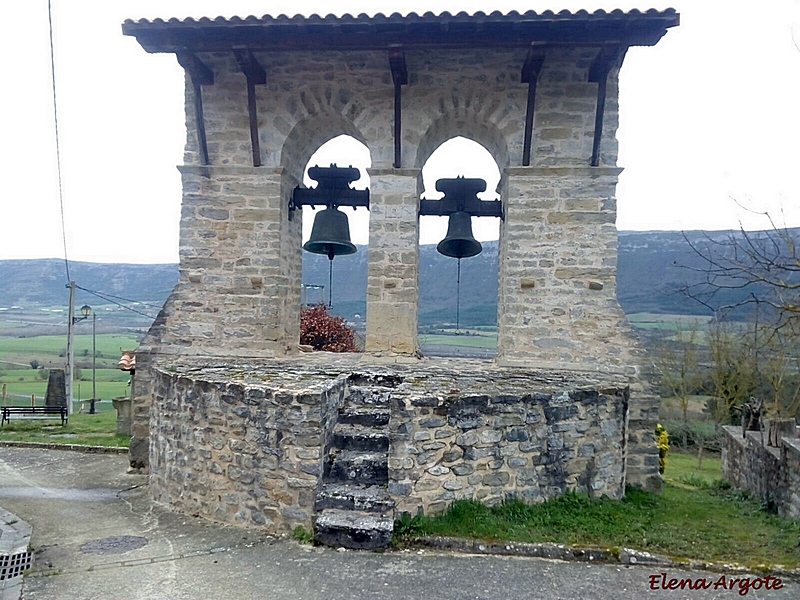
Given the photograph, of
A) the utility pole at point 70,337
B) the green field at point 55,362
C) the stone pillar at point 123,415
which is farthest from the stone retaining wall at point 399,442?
the green field at point 55,362

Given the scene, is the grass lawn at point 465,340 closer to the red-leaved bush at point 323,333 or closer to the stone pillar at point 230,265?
the red-leaved bush at point 323,333

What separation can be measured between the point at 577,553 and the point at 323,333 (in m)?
9.67

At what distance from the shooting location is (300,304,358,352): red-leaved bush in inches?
521

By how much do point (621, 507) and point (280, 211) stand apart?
16.8 feet

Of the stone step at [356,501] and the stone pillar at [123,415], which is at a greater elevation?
the stone step at [356,501]

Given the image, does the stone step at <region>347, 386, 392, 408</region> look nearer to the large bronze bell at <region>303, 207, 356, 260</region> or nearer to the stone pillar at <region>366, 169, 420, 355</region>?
the stone pillar at <region>366, 169, 420, 355</region>

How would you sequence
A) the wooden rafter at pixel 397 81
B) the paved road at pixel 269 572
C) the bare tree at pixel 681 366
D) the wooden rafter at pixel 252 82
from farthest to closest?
the bare tree at pixel 681 366 < the wooden rafter at pixel 252 82 < the wooden rafter at pixel 397 81 < the paved road at pixel 269 572

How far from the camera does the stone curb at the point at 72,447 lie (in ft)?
30.8

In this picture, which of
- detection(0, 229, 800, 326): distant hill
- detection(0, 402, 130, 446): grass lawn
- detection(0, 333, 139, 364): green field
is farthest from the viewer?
detection(0, 333, 139, 364): green field

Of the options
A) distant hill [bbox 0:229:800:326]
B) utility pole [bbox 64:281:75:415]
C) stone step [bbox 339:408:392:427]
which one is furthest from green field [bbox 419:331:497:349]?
stone step [bbox 339:408:392:427]

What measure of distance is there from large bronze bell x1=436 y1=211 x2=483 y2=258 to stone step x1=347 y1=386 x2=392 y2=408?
2673 millimetres

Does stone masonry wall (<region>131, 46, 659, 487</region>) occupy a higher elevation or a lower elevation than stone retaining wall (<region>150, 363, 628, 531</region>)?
higher

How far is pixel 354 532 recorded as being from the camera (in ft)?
13.9

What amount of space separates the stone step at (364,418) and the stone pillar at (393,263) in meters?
1.98
